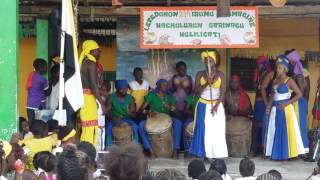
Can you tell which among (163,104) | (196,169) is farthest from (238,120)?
(196,169)

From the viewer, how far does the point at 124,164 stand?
3.74 m

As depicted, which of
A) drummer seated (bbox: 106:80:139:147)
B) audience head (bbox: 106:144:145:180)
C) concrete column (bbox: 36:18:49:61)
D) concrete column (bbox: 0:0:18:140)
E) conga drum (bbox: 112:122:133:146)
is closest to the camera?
audience head (bbox: 106:144:145:180)

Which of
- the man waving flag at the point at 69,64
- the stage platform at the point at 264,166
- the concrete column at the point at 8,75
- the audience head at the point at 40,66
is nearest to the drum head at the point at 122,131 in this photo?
the stage platform at the point at 264,166

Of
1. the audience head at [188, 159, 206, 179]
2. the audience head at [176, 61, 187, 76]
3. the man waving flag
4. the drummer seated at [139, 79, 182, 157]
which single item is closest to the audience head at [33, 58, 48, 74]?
the drummer seated at [139, 79, 182, 157]

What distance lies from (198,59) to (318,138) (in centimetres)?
242

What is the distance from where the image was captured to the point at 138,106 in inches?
417

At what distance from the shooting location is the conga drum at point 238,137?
32.8 ft

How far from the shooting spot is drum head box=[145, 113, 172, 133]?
9938mm

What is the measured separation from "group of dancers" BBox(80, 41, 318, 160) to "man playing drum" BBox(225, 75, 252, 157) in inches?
9.2

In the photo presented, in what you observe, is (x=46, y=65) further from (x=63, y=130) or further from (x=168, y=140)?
(x=63, y=130)

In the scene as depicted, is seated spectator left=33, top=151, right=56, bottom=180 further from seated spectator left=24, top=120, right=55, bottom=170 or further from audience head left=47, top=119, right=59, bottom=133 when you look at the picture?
audience head left=47, top=119, right=59, bottom=133

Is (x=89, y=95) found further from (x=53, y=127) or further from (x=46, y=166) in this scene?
(x=46, y=166)

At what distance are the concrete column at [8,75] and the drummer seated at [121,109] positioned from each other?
2864 millimetres

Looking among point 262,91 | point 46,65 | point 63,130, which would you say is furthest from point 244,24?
point 63,130
